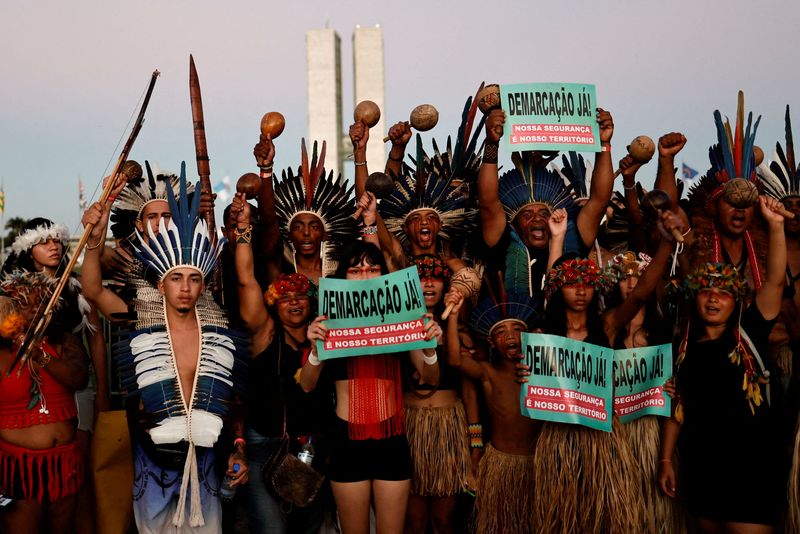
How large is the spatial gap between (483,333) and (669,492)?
1.33 metres

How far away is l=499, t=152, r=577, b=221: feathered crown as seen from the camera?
5.53m

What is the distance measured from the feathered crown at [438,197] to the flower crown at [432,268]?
730mm

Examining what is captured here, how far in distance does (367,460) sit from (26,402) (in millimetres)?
1953

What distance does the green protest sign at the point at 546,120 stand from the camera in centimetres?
505

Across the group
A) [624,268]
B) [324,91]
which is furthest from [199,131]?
[324,91]

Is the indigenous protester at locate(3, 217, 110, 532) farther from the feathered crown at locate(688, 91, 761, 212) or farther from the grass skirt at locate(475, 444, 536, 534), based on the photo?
the feathered crown at locate(688, 91, 761, 212)

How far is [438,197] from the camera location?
5316 mm

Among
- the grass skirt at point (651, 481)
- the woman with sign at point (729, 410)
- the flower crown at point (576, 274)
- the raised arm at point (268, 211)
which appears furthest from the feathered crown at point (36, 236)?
the woman with sign at point (729, 410)

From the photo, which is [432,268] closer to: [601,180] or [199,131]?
[601,180]

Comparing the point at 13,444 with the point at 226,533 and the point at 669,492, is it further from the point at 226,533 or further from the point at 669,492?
the point at 669,492

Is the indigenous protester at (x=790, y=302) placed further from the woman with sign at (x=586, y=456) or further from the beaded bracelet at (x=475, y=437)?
the beaded bracelet at (x=475, y=437)

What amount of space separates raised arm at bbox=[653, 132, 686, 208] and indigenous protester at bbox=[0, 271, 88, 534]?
12.5 feet

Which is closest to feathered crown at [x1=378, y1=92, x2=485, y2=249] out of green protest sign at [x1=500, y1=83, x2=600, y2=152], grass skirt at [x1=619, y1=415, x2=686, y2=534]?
green protest sign at [x1=500, y1=83, x2=600, y2=152]

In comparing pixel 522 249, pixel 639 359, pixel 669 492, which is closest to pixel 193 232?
pixel 522 249
